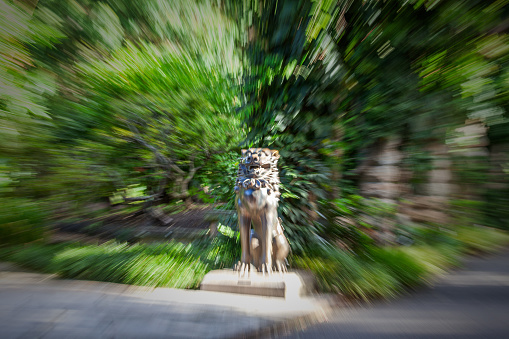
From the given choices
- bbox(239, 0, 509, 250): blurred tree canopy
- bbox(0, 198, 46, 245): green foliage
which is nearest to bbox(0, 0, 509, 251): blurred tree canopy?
bbox(239, 0, 509, 250): blurred tree canopy

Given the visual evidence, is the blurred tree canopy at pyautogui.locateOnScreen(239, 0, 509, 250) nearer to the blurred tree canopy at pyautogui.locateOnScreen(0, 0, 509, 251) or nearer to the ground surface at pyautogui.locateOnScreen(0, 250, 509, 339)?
the blurred tree canopy at pyautogui.locateOnScreen(0, 0, 509, 251)

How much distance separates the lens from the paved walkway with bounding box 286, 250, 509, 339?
1.86 meters

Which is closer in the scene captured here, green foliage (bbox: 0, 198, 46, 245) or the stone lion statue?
the stone lion statue

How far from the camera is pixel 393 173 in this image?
3.86m

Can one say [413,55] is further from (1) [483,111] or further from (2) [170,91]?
(2) [170,91]

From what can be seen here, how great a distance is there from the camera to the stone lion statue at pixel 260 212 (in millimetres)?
2633

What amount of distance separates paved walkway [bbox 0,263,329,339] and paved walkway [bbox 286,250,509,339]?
0.26 meters

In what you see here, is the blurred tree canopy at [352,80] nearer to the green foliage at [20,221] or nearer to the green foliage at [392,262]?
the green foliage at [392,262]

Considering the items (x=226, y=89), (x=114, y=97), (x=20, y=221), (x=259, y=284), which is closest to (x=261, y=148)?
(x=259, y=284)

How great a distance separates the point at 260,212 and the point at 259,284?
0.73m

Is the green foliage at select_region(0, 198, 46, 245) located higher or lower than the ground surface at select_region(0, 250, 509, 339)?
higher

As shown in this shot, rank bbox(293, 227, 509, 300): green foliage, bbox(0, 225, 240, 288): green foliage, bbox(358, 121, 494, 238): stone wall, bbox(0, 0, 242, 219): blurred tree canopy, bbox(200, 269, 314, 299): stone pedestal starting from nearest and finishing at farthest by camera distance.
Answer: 1. bbox(200, 269, 314, 299): stone pedestal
2. bbox(293, 227, 509, 300): green foliage
3. bbox(0, 225, 240, 288): green foliage
4. bbox(358, 121, 494, 238): stone wall
5. bbox(0, 0, 242, 219): blurred tree canopy

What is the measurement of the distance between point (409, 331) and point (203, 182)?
15.6 ft

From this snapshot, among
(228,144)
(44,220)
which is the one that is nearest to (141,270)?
(44,220)
